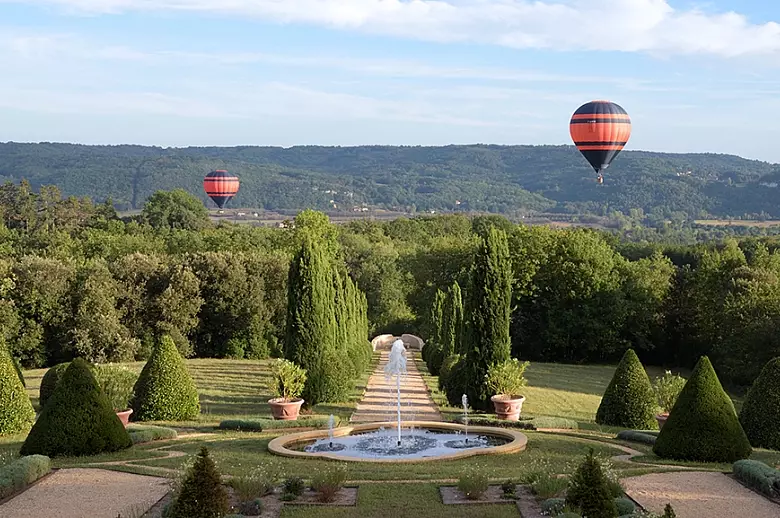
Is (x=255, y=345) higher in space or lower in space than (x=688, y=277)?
lower

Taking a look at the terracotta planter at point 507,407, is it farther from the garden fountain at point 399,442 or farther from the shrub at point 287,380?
the shrub at point 287,380

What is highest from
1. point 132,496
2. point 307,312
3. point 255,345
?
point 307,312

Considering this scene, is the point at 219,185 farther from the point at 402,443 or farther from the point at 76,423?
the point at 76,423

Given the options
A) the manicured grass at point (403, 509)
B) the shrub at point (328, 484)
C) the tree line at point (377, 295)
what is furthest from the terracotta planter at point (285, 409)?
the tree line at point (377, 295)

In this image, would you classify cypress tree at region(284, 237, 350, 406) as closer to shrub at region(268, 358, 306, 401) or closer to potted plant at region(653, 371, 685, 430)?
shrub at region(268, 358, 306, 401)

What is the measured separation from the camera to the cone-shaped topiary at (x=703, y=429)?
12.8 meters

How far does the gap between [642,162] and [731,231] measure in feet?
90.4

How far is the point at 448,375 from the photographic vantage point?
827 inches

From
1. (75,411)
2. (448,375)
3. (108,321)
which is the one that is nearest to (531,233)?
(108,321)

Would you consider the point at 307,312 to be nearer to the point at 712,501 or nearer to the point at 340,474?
the point at 340,474

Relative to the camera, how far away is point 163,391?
58.0 feet

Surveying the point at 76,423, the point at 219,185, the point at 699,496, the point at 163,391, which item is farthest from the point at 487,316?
the point at 219,185

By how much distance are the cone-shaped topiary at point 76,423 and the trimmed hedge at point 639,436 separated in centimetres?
899

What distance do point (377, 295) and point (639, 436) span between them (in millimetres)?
40961
